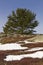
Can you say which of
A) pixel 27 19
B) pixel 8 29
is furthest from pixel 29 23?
pixel 8 29

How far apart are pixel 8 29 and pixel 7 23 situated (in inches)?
116

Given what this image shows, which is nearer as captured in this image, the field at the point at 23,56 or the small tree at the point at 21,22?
the field at the point at 23,56

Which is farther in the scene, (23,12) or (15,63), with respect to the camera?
(23,12)

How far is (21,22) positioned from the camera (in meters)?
85.8

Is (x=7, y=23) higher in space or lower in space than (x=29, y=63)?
higher

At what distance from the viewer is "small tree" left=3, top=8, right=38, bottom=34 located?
3359 inches

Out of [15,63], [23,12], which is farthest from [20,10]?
[15,63]

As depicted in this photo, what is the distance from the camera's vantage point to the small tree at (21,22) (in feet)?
280

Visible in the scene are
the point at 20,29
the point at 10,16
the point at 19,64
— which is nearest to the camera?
the point at 19,64

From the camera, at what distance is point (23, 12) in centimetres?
8888

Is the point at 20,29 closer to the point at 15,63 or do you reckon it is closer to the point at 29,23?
the point at 29,23

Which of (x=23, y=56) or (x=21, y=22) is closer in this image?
(x=23, y=56)

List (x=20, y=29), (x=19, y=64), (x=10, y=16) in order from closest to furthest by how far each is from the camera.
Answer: (x=19, y=64), (x=20, y=29), (x=10, y=16)

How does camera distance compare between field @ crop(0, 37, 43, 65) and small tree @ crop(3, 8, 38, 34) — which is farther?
small tree @ crop(3, 8, 38, 34)
